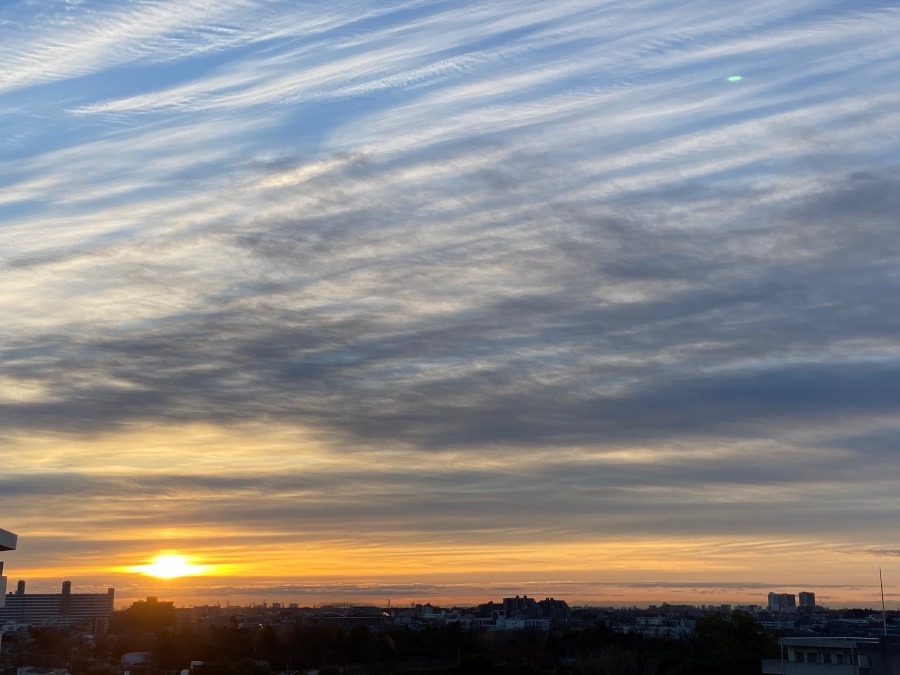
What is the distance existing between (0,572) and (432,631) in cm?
10528

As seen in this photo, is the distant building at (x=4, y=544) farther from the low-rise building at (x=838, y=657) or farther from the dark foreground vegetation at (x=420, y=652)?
the dark foreground vegetation at (x=420, y=652)

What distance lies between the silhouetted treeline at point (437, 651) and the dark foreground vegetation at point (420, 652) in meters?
0.12

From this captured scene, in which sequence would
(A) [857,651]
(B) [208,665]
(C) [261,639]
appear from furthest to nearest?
1. (C) [261,639]
2. (B) [208,665]
3. (A) [857,651]

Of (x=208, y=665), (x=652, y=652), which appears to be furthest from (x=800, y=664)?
(x=208, y=665)

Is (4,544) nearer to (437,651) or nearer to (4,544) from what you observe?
(4,544)

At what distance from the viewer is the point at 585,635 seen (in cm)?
12156

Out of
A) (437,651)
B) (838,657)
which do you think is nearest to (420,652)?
(437,651)

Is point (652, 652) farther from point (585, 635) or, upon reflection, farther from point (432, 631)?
point (432, 631)

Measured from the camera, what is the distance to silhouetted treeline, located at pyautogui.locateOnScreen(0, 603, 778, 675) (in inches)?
3344

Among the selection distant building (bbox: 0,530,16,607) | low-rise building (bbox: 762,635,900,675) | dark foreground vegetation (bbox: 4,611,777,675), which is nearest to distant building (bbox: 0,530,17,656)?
Result: distant building (bbox: 0,530,16,607)

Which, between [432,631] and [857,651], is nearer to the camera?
[857,651]

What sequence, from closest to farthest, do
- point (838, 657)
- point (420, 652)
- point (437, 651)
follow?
point (838, 657), point (420, 652), point (437, 651)

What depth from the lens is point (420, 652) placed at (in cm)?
11869

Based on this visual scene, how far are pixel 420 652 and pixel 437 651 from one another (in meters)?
1.99
